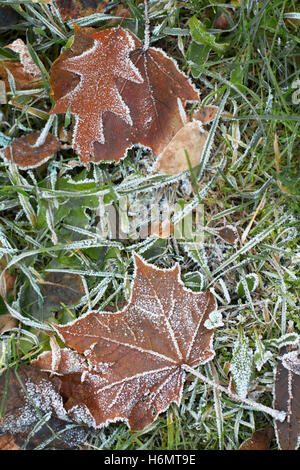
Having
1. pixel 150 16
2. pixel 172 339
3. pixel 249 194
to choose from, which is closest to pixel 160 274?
pixel 172 339

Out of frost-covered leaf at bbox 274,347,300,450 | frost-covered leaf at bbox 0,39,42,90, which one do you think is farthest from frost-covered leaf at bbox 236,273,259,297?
frost-covered leaf at bbox 0,39,42,90

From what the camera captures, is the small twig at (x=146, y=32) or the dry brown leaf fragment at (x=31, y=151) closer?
the small twig at (x=146, y=32)

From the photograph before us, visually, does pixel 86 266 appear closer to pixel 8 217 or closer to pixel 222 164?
pixel 8 217

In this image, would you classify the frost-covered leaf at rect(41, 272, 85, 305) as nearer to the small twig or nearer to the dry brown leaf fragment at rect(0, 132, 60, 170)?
the dry brown leaf fragment at rect(0, 132, 60, 170)

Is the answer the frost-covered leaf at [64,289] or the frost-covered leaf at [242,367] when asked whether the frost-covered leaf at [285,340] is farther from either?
the frost-covered leaf at [64,289]

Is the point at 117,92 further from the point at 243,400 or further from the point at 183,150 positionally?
the point at 243,400

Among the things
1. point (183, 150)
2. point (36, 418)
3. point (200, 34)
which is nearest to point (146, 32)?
point (200, 34)

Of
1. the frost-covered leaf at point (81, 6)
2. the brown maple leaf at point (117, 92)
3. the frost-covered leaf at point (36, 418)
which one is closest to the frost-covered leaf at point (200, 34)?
the brown maple leaf at point (117, 92)
